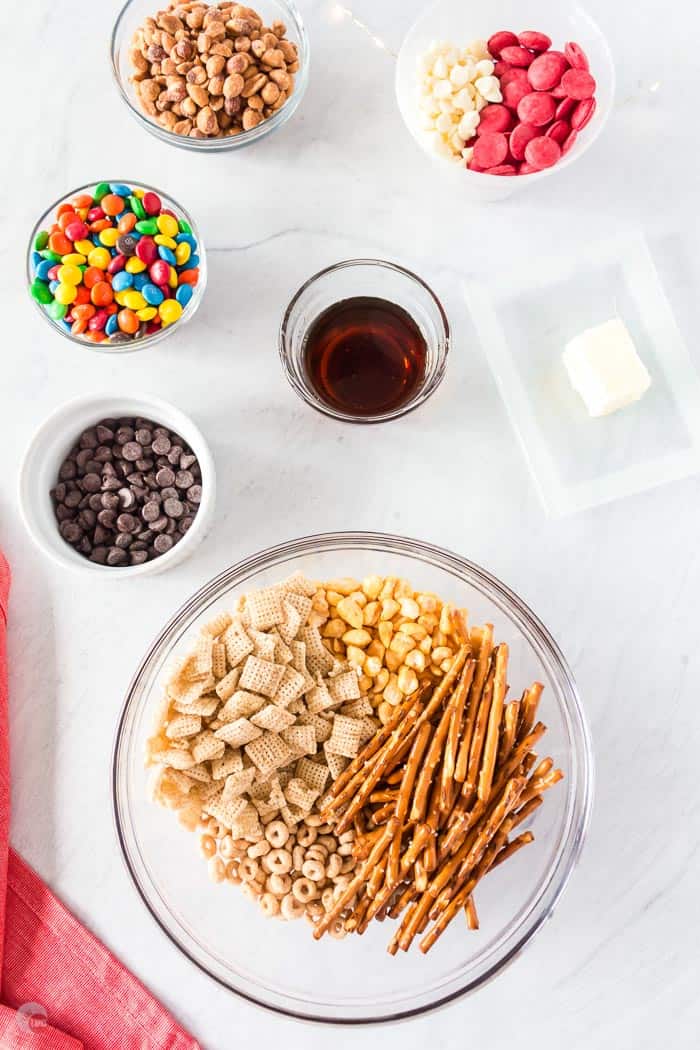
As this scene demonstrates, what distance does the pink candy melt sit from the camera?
45.6 inches

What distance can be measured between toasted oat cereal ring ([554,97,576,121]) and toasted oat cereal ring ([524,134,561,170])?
Answer: 0.03 m

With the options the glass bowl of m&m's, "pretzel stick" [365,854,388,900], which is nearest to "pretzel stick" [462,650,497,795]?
"pretzel stick" [365,854,388,900]

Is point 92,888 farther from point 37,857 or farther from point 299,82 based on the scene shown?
point 299,82

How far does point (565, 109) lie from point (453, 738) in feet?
2.54

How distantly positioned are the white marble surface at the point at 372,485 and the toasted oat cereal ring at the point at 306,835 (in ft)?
0.94

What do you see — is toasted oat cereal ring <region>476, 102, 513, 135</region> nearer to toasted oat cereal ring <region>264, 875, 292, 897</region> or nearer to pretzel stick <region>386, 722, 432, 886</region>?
pretzel stick <region>386, 722, 432, 886</region>

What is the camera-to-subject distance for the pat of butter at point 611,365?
1.19 meters

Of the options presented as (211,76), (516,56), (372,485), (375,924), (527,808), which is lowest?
(375,924)

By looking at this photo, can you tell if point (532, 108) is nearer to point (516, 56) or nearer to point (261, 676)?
point (516, 56)

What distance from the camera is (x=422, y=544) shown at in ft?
3.72

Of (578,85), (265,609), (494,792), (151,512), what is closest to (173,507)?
(151,512)

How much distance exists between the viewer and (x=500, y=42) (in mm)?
1197

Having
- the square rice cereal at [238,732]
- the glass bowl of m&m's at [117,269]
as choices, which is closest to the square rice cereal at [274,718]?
the square rice cereal at [238,732]

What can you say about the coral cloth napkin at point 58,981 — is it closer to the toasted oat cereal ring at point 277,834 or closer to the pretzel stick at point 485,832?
the toasted oat cereal ring at point 277,834
